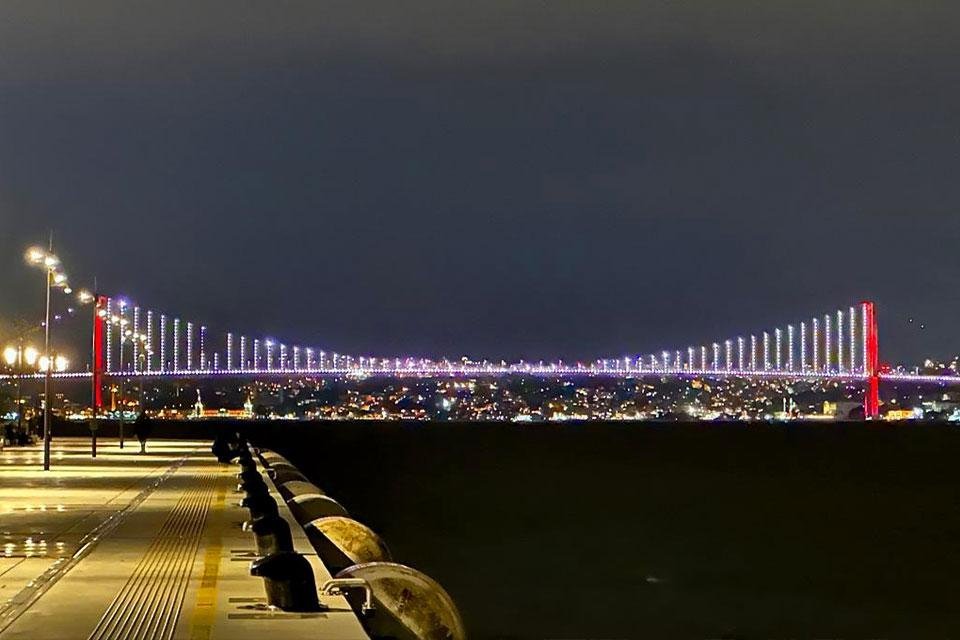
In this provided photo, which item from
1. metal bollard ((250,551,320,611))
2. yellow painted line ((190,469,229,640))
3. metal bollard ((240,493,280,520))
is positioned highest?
metal bollard ((240,493,280,520))

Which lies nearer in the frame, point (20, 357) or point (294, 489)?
point (294, 489)

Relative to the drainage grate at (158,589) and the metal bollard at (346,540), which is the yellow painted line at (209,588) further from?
the metal bollard at (346,540)

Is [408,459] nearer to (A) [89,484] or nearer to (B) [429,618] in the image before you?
(A) [89,484]

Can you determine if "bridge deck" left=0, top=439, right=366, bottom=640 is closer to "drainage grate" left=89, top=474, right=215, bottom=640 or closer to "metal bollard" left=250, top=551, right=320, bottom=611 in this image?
"drainage grate" left=89, top=474, right=215, bottom=640

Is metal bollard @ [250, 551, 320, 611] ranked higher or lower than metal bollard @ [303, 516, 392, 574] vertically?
higher

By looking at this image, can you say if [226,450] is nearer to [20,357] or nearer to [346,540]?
[20,357]

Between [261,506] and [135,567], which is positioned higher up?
[261,506]

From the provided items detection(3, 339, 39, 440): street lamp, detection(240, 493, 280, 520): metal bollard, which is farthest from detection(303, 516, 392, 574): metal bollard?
detection(3, 339, 39, 440): street lamp

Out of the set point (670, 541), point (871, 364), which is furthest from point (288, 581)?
point (871, 364)
